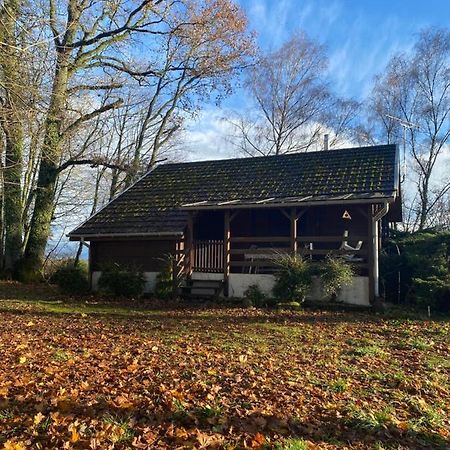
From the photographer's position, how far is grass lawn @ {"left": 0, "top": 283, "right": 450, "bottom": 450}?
4473mm

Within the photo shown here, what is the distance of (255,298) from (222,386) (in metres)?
8.37

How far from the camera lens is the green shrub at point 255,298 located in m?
14.1

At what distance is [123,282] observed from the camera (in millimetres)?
15922

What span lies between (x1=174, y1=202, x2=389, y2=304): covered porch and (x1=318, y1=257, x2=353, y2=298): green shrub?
1.72 feet

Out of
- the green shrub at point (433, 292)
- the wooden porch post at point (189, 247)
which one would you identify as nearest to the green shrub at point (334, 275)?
the green shrub at point (433, 292)

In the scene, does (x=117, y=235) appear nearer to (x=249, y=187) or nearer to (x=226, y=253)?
(x=226, y=253)

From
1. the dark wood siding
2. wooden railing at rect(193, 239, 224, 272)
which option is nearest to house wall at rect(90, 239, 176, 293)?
the dark wood siding

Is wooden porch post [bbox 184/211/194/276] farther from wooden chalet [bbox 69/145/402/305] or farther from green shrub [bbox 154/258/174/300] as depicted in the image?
green shrub [bbox 154/258/174/300]

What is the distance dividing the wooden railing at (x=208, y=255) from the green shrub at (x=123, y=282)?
193 centimetres

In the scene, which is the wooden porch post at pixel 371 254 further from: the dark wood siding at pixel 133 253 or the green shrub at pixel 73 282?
the green shrub at pixel 73 282

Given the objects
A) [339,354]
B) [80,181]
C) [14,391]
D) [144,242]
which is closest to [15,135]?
[144,242]

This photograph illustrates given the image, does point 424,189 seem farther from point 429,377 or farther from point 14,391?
point 14,391

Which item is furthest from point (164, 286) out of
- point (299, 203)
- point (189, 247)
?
point (299, 203)

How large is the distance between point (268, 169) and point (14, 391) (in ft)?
45.3
